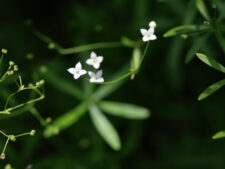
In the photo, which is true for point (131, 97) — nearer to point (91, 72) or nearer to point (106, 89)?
point (106, 89)

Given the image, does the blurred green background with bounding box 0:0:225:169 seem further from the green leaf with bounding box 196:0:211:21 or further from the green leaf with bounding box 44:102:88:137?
the green leaf with bounding box 196:0:211:21

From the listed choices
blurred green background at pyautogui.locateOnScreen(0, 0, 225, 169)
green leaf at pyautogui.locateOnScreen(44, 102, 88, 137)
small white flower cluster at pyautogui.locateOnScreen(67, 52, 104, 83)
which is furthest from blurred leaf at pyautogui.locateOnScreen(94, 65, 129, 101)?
small white flower cluster at pyautogui.locateOnScreen(67, 52, 104, 83)

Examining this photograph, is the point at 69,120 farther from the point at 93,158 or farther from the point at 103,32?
the point at 103,32

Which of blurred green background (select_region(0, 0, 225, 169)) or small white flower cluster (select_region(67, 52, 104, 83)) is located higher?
blurred green background (select_region(0, 0, 225, 169))

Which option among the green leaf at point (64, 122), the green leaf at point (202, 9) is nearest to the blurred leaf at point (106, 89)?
the green leaf at point (64, 122)

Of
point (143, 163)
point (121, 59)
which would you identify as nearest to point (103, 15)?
point (121, 59)

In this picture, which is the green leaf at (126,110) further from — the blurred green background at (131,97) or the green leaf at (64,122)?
the blurred green background at (131,97)
